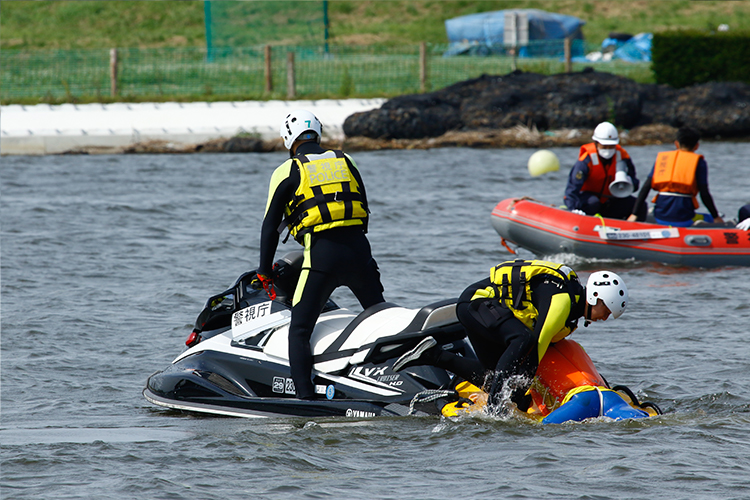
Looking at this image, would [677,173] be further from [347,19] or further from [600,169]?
[347,19]

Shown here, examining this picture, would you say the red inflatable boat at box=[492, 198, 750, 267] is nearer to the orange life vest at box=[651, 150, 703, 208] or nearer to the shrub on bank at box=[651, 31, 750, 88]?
the orange life vest at box=[651, 150, 703, 208]

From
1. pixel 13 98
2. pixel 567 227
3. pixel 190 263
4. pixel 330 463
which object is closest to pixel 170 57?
pixel 13 98

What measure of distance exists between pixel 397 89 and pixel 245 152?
5696 mm

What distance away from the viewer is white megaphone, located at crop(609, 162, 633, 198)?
11.1m

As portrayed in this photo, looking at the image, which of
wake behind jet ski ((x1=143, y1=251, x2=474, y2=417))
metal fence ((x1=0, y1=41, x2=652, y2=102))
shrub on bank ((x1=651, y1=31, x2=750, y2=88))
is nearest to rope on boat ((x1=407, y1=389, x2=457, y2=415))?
wake behind jet ski ((x1=143, y1=251, x2=474, y2=417))

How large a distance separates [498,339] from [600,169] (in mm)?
6101

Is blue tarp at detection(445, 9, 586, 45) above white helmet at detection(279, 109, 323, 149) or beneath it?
above

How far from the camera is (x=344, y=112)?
2328 centimetres

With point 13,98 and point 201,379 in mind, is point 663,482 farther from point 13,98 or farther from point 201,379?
point 13,98

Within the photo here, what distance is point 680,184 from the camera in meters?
10.9

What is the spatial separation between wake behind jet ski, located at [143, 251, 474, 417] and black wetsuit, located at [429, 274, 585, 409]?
4.8 inches

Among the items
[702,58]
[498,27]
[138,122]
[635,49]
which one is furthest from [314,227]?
[498,27]

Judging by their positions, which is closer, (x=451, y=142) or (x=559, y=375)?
(x=559, y=375)

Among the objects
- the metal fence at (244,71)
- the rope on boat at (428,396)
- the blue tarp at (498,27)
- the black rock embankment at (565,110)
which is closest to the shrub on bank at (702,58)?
the metal fence at (244,71)
